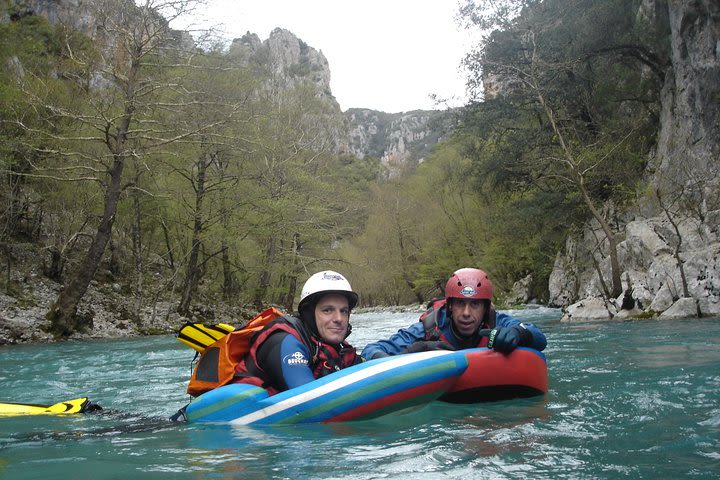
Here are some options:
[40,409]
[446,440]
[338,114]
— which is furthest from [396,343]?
[338,114]

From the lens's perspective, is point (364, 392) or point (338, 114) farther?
point (338, 114)

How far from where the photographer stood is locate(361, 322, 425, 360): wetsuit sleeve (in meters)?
5.04

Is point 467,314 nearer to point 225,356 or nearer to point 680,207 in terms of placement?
point 225,356

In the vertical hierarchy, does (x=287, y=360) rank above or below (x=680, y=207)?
below

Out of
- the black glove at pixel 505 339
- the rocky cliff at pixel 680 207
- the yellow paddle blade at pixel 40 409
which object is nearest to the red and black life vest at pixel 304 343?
the black glove at pixel 505 339

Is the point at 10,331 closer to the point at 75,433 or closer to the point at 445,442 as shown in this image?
the point at 75,433

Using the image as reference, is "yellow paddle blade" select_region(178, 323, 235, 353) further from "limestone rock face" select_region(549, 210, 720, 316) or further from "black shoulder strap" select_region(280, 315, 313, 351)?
"limestone rock face" select_region(549, 210, 720, 316)

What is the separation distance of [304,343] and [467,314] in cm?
150

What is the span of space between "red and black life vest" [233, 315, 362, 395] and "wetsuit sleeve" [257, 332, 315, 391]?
0.05 m

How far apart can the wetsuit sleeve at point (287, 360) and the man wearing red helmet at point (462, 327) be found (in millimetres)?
905

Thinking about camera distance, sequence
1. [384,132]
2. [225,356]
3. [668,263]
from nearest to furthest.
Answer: [225,356], [668,263], [384,132]

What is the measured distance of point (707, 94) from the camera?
55.6 ft

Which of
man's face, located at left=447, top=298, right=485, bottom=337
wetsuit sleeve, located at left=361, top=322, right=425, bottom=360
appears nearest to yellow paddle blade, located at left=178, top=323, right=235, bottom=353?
wetsuit sleeve, located at left=361, top=322, right=425, bottom=360

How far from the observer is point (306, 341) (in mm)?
4223
